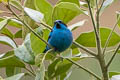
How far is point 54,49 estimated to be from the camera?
2.73ft

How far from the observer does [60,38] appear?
850 mm

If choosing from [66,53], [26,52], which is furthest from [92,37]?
[26,52]

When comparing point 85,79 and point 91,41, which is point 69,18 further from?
point 85,79

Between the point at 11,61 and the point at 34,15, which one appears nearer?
the point at 34,15

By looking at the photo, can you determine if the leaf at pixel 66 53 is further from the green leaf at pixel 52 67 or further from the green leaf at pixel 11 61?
the green leaf at pixel 11 61

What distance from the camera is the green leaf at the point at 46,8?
0.94m

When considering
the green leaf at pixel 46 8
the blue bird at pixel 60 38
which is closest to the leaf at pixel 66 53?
the blue bird at pixel 60 38

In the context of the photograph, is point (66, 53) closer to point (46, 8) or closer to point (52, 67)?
point (52, 67)

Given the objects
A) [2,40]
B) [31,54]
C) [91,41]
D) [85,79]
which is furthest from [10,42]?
[85,79]

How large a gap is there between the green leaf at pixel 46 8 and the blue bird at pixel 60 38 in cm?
9

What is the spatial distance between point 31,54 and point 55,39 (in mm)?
85

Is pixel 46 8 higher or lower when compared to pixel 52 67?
higher

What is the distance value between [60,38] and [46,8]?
0.15 meters

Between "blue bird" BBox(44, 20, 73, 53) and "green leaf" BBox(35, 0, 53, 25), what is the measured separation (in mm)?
90
